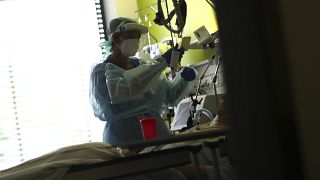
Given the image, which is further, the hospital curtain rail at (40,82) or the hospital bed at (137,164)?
the hospital curtain rail at (40,82)

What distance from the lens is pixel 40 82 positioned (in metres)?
3.55

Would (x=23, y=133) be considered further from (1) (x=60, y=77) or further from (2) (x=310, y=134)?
(2) (x=310, y=134)

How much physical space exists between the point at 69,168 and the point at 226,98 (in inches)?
35.8

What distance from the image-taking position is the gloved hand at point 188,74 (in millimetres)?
2426

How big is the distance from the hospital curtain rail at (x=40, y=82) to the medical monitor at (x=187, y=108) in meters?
1.25

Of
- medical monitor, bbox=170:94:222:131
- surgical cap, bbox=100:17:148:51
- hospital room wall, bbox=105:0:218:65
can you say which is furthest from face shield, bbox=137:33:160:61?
medical monitor, bbox=170:94:222:131

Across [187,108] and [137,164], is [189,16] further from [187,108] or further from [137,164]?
[137,164]

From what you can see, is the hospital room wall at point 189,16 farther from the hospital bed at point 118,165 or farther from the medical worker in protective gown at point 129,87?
the hospital bed at point 118,165

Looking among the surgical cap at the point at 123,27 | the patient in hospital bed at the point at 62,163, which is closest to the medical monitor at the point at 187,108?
the surgical cap at the point at 123,27

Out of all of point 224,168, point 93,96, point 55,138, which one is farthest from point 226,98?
point 55,138

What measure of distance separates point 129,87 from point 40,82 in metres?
1.58

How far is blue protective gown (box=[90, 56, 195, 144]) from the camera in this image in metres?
2.21

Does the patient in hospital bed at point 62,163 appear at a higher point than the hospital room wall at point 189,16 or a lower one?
lower

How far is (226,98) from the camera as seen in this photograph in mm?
461
